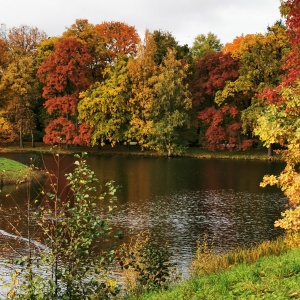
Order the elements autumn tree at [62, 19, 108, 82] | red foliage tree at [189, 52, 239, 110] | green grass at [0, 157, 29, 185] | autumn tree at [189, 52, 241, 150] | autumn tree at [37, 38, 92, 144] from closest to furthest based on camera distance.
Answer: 1. green grass at [0, 157, 29, 185]
2. autumn tree at [189, 52, 241, 150]
3. red foliage tree at [189, 52, 239, 110]
4. autumn tree at [37, 38, 92, 144]
5. autumn tree at [62, 19, 108, 82]

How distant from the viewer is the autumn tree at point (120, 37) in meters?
68.6

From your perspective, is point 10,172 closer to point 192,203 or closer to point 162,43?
point 192,203

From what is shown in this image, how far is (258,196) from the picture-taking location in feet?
97.1

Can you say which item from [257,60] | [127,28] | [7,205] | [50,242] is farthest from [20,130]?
[50,242]

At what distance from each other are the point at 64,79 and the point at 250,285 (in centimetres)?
5355

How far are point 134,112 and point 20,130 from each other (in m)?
15.4

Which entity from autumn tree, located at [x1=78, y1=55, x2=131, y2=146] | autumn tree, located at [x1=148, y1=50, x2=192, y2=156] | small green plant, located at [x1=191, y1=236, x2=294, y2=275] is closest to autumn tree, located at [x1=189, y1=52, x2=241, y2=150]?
autumn tree, located at [x1=148, y1=50, x2=192, y2=156]

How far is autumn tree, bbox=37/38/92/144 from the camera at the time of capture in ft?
195

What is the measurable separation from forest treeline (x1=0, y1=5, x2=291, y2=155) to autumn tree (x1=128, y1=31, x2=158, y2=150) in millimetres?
122

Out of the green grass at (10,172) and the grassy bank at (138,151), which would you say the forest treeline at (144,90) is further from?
the green grass at (10,172)

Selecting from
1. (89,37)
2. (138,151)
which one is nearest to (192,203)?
(138,151)

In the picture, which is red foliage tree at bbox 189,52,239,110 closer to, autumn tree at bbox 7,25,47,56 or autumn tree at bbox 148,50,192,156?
autumn tree at bbox 148,50,192,156

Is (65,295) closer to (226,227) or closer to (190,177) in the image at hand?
(226,227)

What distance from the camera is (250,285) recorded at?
30.4 ft
